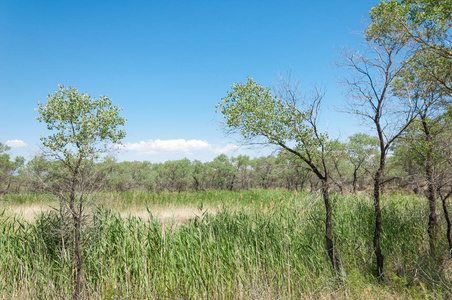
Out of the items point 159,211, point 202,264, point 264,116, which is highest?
point 264,116

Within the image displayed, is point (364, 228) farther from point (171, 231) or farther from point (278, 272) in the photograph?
point (171, 231)

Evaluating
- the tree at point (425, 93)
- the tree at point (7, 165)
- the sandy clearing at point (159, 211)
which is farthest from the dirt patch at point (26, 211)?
the tree at point (7, 165)

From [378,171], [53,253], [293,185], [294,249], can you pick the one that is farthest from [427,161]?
[293,185]

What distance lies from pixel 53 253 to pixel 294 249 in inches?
218

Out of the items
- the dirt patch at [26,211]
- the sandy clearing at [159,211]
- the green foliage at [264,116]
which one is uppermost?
the green foliage at [264,116]

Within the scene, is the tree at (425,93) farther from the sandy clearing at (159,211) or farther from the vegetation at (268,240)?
the sandy clearing at (159,211)

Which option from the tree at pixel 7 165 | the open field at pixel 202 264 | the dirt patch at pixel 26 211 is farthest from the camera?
the tree at pixel 7 165

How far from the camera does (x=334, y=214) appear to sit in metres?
8.20

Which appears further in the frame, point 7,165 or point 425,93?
point 7,165

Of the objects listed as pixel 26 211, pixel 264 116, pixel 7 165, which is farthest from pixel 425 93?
pixel 7 165

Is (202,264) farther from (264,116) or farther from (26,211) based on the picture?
(26,211)

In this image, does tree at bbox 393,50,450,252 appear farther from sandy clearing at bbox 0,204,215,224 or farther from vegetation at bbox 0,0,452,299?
sandy clearing at bbox 0,204,215,224

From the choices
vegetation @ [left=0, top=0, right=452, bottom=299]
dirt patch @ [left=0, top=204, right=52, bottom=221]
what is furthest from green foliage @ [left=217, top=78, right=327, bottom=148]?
dirt patch @ [left=0, top=204, right=52, bottom=221]

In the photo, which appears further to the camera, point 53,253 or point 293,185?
point 293,185
